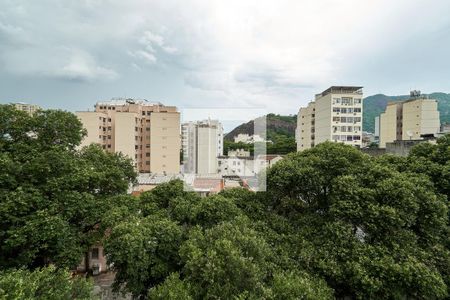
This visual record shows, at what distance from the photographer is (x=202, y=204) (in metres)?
7.05

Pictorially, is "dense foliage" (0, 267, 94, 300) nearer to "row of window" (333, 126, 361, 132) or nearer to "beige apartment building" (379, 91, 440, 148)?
"row of window" (333, 126, 361, 132)

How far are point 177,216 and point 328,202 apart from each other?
4.46 metres

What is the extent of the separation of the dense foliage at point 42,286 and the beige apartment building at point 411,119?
98.7ft

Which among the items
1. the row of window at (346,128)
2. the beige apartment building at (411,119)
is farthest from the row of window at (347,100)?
the beige apartment building at (411,119)

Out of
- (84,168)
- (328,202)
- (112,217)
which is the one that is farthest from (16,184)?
(328,202)

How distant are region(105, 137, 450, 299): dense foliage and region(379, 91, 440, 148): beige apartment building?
23.8 meters

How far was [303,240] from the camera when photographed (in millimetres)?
6340

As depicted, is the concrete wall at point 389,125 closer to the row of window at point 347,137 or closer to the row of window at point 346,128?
the row of window at point 347,137

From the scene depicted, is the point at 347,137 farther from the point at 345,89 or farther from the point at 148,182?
the point at 148,182

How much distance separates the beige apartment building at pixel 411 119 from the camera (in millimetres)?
27753

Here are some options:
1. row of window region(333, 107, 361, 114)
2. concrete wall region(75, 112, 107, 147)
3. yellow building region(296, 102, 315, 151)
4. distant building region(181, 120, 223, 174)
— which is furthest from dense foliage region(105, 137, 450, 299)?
yellow building region(296, 102, 315, 151)

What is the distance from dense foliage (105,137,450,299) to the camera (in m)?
4.88

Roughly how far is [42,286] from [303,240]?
5701mm

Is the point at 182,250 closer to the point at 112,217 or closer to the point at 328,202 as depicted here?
the point at 112,217
